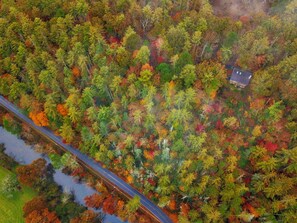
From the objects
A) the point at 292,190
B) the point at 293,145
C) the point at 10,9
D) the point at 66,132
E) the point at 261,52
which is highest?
the point at 261,52

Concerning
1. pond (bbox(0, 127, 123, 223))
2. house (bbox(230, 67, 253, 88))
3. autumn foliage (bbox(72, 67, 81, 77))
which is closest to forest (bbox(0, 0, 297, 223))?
autumn foliage (bbox(72, 67, 81, 77))

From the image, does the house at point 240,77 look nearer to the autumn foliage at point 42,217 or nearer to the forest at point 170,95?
the forest at point 170,95

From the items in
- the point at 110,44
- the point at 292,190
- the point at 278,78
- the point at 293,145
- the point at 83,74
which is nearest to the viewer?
the point at 292,190

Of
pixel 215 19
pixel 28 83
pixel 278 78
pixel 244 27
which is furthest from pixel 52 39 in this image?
pixel 278 78

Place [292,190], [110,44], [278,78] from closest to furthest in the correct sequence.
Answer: [292,190] < [278,78] < [110,44]

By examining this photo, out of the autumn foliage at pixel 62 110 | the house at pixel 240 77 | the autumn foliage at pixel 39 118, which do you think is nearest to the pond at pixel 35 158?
the autumn foliage at pixel 39 118

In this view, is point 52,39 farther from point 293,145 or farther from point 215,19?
point 293,145

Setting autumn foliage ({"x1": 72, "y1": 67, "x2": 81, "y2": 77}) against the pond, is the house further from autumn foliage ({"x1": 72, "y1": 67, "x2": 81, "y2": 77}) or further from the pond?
the pond
